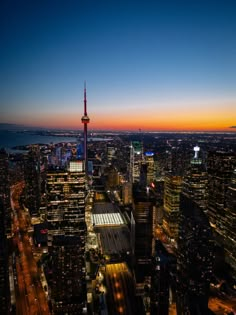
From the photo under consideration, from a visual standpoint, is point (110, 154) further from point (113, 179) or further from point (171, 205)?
point (171, 205)

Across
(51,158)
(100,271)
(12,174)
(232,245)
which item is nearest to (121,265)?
(100,271)

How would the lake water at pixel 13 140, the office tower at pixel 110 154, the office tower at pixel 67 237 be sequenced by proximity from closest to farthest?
the office tower at pixel 67 237 → the lake water at pixel 13 140 → the office tower at pixel 110 154

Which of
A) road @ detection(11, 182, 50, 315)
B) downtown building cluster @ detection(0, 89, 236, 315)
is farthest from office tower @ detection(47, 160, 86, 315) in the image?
road @ detection(11, 182, 50, 315)

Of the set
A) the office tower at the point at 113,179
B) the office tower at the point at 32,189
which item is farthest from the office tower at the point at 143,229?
the office tower at the point at 113,179

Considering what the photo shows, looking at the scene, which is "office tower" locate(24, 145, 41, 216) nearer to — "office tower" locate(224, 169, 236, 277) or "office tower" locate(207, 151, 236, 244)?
"office tower" locate(207, 151, 236, 244)

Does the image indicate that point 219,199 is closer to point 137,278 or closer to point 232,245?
point 232,245

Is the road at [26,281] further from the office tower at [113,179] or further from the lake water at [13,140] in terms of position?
the lake water at [13,140]

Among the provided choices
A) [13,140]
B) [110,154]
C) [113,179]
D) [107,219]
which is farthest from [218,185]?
[13,140]
